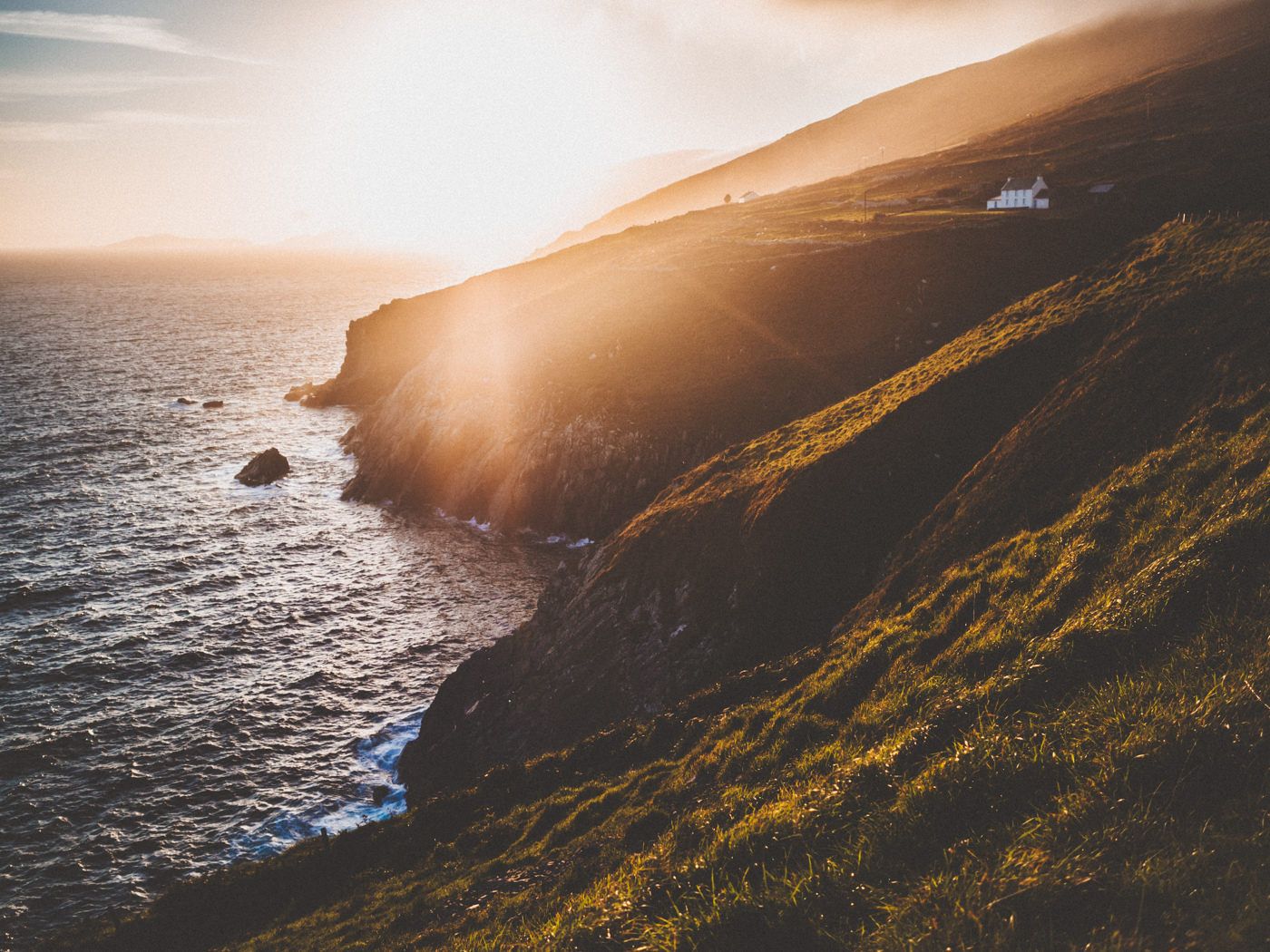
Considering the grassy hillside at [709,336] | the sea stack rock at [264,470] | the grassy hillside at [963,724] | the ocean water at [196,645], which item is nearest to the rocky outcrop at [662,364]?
the grassy hillside at [709,336]

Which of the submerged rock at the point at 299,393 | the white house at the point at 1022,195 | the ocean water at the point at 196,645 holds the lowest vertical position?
the ocean water at the point at 196,645

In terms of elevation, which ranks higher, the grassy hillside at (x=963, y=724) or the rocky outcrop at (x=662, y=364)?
the rocky outcrop at (x=662, y=364)

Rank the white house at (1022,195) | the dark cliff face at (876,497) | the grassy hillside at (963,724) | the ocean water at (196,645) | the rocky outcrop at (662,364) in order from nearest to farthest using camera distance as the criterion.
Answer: the grassy hillside at (963,724)
the dark cliff face at (876,497)
the ocean water at (196,645)
the rocky outcrop at (662,364)
the white house at (1022,195)

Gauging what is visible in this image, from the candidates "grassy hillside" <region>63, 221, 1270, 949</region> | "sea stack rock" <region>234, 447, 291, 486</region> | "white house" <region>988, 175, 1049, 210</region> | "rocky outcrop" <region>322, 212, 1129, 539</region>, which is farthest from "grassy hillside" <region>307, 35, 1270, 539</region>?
"grassy hillside" <region>63, 221, 1270, 949</region>

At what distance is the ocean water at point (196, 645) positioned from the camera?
30234 millimetres

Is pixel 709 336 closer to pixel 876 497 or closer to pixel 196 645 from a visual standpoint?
pixel 876 497

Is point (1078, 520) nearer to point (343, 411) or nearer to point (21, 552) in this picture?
point (21, 552)

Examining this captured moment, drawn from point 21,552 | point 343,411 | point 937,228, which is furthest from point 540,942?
point 343,411

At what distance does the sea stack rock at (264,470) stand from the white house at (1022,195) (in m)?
94.7

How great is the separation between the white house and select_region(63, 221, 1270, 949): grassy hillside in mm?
63262

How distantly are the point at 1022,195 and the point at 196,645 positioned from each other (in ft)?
343

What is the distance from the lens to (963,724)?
389 inches

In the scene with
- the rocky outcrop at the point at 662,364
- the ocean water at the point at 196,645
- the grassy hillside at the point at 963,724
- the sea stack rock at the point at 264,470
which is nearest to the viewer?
the grassy hillside at the point at 963,724

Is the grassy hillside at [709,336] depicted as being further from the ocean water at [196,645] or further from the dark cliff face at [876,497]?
the dark cliff face at [876,497]
